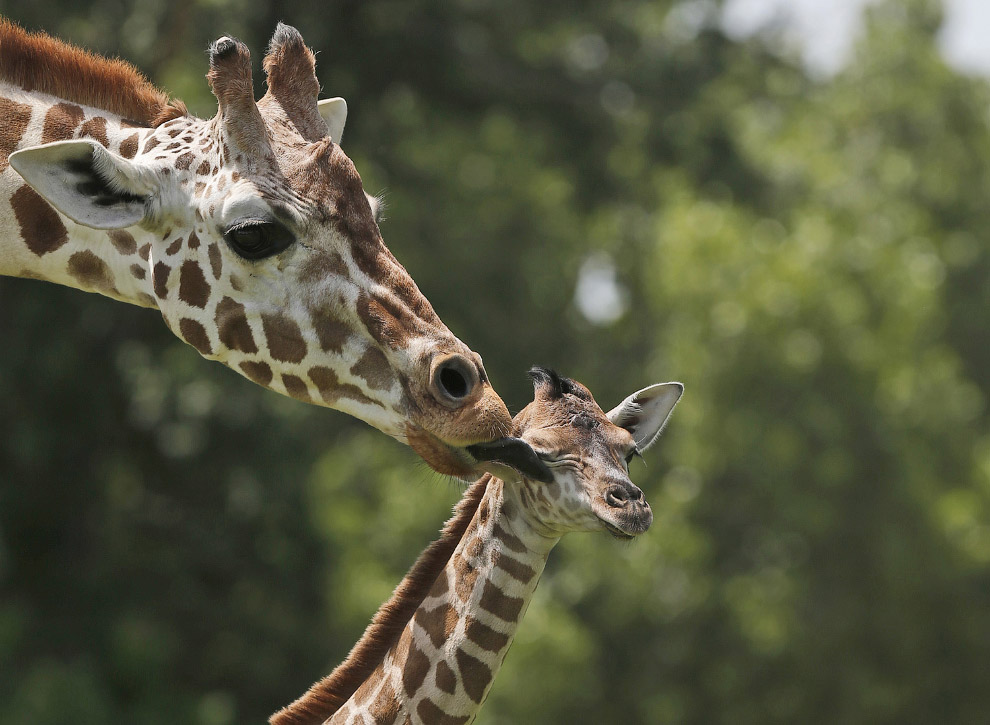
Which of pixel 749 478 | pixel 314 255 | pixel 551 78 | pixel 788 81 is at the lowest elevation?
pixel 314 255

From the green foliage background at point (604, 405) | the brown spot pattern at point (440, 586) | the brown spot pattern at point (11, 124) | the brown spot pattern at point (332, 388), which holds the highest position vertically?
the green foliage background at point (604, 405)

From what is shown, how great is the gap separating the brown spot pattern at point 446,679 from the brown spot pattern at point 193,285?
162 centimetres

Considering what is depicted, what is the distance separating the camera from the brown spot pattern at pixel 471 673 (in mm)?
4980

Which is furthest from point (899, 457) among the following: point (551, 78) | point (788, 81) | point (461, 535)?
point (461, 535)

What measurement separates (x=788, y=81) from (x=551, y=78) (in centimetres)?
550

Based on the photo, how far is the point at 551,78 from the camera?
27547 millimetres

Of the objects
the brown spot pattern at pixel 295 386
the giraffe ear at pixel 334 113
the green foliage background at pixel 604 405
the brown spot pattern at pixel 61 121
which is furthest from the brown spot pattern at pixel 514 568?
the green foliage background at pixel 604 405

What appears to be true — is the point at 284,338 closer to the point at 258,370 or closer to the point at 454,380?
the point at 258,370

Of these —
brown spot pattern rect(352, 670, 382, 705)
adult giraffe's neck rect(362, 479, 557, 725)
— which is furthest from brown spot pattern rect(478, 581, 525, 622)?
brown spot pattern rect(352, 670, 382, 705)

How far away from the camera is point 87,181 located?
4762mm

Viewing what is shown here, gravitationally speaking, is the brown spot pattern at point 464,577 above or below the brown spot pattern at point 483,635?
above

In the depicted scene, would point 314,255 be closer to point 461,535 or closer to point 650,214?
point 461,535

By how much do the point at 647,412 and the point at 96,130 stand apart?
247cm

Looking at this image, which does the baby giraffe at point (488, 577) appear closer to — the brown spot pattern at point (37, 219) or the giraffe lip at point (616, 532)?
the giraffe lip at point (616, 532)
